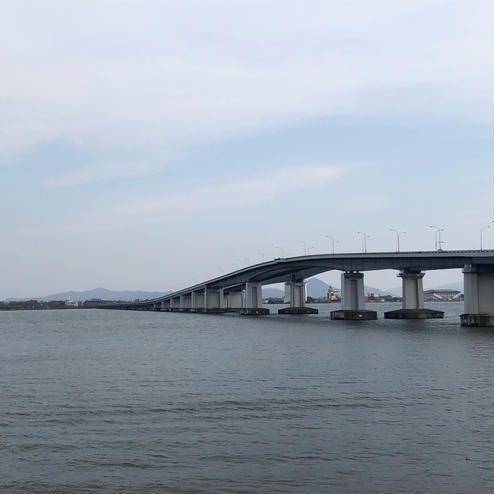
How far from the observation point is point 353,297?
13650 centimetres

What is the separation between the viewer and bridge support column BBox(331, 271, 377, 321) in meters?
134

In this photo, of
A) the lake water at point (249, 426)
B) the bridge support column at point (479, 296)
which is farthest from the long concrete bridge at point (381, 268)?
the lake water at point (249, 426)

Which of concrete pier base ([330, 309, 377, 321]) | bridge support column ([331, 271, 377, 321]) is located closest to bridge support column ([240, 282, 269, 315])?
bridge support column ([331, 271, 377, 321])

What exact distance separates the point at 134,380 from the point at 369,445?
22376mm

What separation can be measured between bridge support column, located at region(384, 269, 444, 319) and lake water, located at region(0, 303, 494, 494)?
74896mm

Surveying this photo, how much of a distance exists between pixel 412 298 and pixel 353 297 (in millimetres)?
11633

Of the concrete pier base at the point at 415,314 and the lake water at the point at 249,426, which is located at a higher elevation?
the concrete pier base at the point at 415,314

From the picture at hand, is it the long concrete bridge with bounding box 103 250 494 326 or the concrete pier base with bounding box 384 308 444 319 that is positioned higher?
the long concrete bridge with bounding box 103 250 494 326

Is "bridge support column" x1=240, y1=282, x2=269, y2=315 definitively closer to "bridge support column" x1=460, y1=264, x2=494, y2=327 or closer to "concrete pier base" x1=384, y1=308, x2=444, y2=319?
"concrete pier base" x1=384, y1=308, x2=444, y2=319

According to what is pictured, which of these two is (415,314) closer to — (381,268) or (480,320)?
(381,268)

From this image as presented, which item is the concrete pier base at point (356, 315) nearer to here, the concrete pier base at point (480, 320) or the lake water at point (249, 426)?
the concrete pier base at point (480, 320)

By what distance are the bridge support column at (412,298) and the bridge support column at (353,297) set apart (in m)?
6.32

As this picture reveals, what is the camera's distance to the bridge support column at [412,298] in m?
132

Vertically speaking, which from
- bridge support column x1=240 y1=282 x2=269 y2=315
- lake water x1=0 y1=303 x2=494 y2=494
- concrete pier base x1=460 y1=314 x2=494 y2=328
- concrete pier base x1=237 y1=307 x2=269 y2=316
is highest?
bridge support column x1=240 y1=282 x2=269 y2=315
